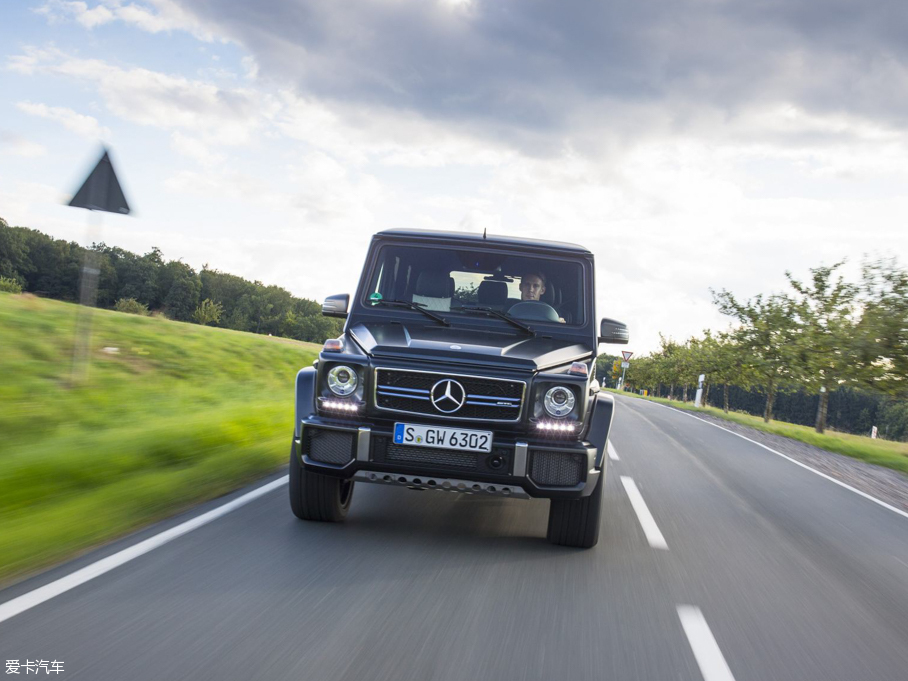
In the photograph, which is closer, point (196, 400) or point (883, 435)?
point (196, 400)

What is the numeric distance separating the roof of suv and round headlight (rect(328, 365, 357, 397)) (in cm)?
156

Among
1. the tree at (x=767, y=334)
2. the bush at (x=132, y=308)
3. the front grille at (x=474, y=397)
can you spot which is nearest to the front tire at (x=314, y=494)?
the front grille at (x=474, y=397)

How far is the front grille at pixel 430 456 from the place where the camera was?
15.5 ft

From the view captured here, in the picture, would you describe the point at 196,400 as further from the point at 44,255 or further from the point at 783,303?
the point at 44,255

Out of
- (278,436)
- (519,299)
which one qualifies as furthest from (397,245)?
(278,436)

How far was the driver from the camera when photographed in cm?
592

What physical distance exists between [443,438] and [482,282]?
1609mm

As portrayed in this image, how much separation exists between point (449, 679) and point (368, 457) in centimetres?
193

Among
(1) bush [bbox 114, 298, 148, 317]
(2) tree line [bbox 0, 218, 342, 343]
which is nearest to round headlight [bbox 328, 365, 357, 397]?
(1) bush [bbox 114, 298, 148, 317]

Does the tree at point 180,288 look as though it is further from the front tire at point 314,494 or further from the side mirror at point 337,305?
the front tire at point 314,494

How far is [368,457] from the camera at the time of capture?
15.5 ft

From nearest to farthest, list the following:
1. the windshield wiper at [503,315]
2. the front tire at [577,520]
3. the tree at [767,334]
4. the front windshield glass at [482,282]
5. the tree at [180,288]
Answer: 1. the front tire at [577,520]
2. the windshield wiper at [503,315]
3. the front windshield glass at [482,282]
4. the tree at [767,334]
5. the tree at [180,288]

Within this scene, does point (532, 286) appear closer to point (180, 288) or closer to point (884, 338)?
point (884, 338)

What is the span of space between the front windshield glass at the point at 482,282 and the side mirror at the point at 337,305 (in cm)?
18
